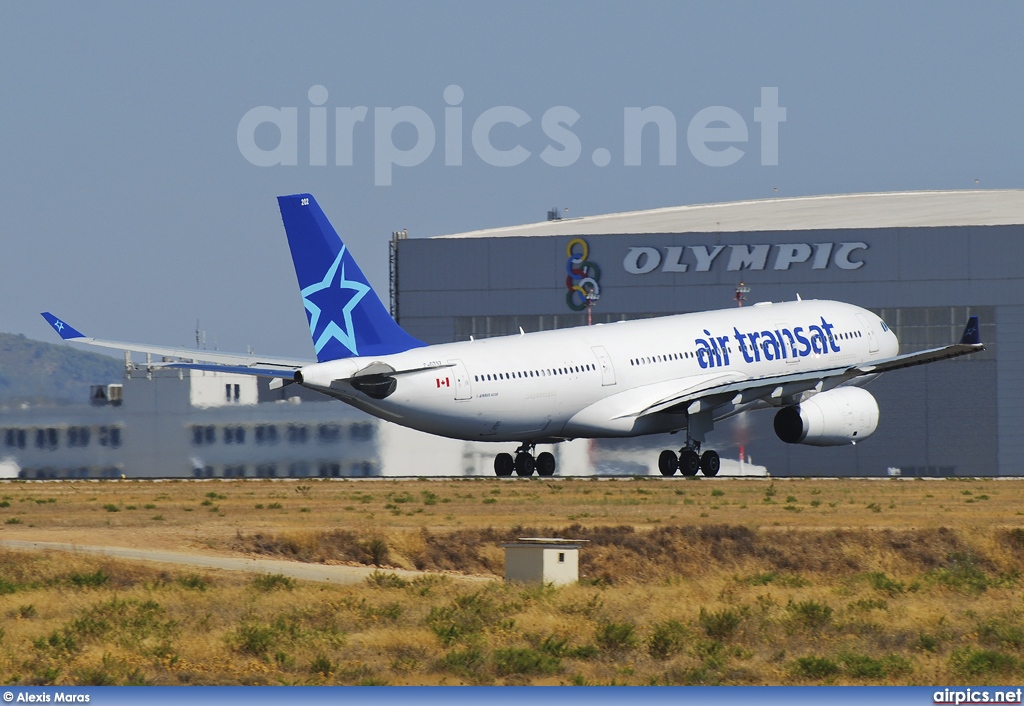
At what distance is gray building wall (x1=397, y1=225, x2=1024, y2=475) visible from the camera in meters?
76.9

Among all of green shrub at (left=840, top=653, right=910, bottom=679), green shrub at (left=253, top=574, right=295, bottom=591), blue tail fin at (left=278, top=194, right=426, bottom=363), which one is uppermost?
blue tail fin at (left=278, top=194, right=426, bottom=363)

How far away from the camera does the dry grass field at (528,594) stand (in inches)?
719

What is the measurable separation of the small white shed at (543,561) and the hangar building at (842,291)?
5096 cm

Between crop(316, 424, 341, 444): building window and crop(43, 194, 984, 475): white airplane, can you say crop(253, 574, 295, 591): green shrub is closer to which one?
crop(43, 194, 984, 475): white airplane

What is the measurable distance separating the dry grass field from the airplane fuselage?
105 inches

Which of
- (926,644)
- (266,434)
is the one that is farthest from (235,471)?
(926,644)

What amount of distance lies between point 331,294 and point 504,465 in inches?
394

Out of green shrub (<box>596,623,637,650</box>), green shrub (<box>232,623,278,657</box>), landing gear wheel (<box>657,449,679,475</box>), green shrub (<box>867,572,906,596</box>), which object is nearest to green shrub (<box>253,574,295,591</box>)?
green shrub (<box>232,623,278,657</box>)

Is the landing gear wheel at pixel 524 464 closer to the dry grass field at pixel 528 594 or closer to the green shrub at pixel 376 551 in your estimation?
the dry grass field at pixel 528 594

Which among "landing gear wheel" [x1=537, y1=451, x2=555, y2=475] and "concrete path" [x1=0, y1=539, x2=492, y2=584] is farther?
"landing gear wheel" [x1=537, y1=451, x2=555, y2=475]

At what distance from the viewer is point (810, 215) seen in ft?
291

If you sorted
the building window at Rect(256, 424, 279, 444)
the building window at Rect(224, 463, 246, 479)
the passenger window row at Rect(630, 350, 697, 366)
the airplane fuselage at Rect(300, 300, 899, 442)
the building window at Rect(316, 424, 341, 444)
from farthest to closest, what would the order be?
the building window at Rect(224, 463, 246, 479)
the building window at Rect(256, 424, 279, 444)
the building window at Rect(316, 424, 341, 444)
the passenger window row at Rect(630, 350, 697, 366)
the airplane fuselage at Rect(300, 300, 899, 442)

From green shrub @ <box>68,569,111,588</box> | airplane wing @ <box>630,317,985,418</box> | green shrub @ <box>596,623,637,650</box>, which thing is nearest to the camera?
green shrub @ <box>596,623,637,650</box>

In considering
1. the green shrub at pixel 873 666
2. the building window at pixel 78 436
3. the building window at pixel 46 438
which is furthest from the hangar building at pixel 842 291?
the green shrub at pixel 873 666
